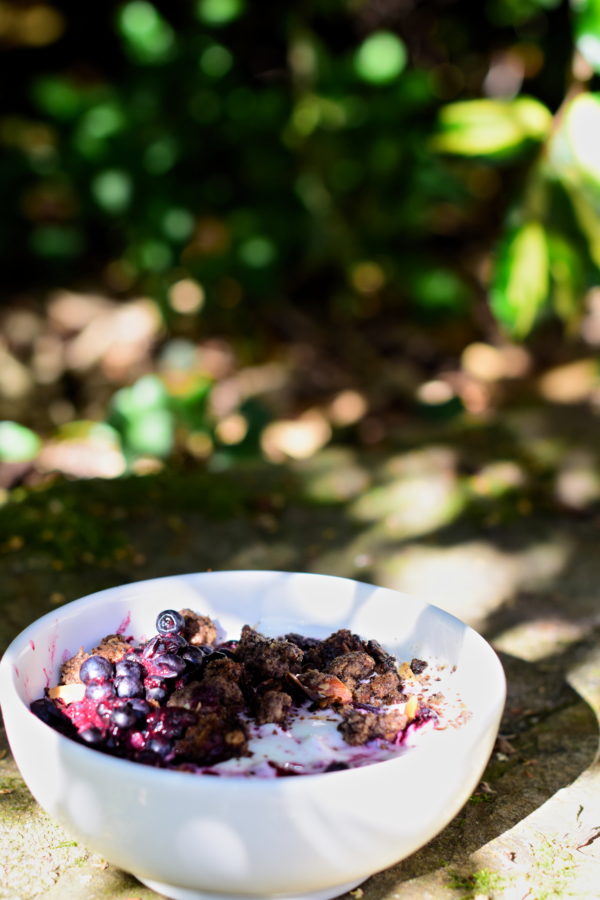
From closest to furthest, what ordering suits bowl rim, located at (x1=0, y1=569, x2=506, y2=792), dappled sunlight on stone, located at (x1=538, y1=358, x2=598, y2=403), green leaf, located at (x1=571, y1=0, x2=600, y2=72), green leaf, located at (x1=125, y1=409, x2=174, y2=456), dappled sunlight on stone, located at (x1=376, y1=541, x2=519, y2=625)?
1. bowl rim, located at (x1=0, y1=569, x2=506, y2=792)
2. dappled sunlight on stone, located at (x1=376, y1=541, x2=519, y2=625)
3. green leaf, located at (x1=571, y1=0, x2=600, y2=72)
4. green leaf, located at (x1=125, y1=409, x2=174, y2=456)
5. dappled sunlight on stone, located at (x1=538, y1=358, x2=598, y2=403)

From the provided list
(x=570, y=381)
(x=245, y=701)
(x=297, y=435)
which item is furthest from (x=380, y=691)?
(x=570, y=381)

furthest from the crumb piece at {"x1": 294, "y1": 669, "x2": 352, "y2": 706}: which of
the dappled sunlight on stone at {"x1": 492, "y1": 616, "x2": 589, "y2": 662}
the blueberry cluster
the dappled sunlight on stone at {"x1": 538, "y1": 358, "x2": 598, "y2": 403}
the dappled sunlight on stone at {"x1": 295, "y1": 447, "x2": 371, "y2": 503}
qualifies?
the dappled sunlight on stone at {"x1": 538, "y1": 358, "x2": 598, "y2": 403}

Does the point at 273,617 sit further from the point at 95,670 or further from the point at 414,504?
the point at 414,504

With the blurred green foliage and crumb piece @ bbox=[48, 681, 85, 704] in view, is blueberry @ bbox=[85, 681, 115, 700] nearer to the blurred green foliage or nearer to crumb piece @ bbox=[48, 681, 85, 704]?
crumb piece @ bbox=[48, 681, 85, 704]

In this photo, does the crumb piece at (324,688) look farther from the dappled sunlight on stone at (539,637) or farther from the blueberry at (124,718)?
the dappled sunlight on stone at (539,637)

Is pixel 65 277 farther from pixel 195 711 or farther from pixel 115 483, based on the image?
pixel 195 711

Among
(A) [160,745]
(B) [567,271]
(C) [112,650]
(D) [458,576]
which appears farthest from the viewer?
(B) [567,271]
